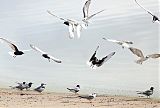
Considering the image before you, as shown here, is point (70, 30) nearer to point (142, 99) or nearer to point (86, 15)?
point (86, 15)

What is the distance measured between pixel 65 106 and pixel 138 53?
19.4m

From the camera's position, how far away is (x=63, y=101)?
110ft

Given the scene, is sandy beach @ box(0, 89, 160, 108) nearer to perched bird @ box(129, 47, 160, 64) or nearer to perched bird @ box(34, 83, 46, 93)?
perched bird @ box(34, 83, 46, 93)

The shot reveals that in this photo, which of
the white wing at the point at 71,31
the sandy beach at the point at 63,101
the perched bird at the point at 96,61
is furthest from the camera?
the sandy beach at the point at 63,101

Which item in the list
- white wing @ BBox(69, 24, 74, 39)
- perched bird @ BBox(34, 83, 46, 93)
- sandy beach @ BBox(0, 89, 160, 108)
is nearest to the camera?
white wing @ BBox(69, 24, 74, 39)

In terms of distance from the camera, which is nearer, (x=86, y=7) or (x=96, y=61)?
(x=86, y=7)

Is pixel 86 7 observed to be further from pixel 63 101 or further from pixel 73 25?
pixel 63 101

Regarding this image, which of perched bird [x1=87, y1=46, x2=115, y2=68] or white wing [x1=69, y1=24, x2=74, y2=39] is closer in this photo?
white wing [x1=69, y1=24, x2=74, y2=39]

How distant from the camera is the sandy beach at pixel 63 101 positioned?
30791 mm

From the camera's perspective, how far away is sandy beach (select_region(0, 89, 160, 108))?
1212 inches

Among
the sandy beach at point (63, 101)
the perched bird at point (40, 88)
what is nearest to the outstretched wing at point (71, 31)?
the sandy beach at point (63, 101)

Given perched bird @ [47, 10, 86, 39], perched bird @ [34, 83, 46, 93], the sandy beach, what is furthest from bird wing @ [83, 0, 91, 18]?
perched bird @ [34, 83, 46, 93]

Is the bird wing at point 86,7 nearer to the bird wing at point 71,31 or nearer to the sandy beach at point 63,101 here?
the bird wing at point 71,31

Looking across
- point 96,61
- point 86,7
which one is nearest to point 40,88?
point 96,61
